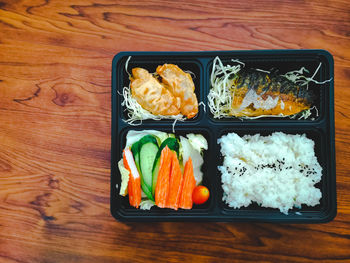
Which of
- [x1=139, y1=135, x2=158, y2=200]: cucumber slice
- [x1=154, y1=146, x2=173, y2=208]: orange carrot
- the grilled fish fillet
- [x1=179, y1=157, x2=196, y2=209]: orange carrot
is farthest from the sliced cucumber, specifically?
the grilled fish fillet

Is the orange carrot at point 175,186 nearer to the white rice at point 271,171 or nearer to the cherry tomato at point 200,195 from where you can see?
the cherry tomato at point 200,195

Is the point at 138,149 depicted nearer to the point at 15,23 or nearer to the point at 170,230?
the point at 170,230

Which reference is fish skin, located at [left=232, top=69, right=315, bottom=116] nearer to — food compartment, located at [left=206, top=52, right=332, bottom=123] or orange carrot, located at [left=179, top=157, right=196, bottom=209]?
food compartment, located at [left=206, top=52, right=332, bottom=123]

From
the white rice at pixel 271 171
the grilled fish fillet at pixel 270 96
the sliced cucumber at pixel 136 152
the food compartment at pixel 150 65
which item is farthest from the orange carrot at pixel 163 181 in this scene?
the grilled fish fillet at pixel 270 96

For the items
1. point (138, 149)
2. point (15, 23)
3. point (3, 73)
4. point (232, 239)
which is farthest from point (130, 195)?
point (15, 23)

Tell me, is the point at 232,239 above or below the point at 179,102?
below

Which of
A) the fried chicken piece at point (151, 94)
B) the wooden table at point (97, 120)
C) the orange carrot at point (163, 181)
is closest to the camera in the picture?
the orange carrot at point (163, 181)

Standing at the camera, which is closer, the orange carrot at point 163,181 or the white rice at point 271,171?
the orange carrot at point 163,181
